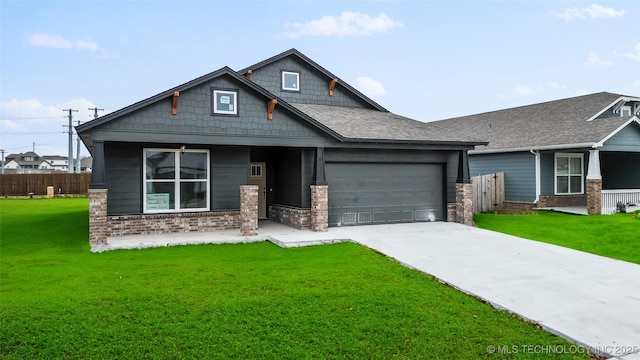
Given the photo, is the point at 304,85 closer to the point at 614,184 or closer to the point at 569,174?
the point at 569,174

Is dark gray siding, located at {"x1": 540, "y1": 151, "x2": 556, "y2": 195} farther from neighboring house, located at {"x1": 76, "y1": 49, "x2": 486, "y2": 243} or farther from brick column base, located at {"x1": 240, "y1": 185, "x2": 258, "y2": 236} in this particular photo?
brick column base, located at {"x1": 240, "y1": 185, "x2": 258, "y2": 236}

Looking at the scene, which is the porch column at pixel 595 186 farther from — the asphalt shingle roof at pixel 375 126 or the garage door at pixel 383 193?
the garage door at pixel 383 193

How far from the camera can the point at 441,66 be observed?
24281 millimetres

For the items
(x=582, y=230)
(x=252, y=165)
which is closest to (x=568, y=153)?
(x=582, y=230)

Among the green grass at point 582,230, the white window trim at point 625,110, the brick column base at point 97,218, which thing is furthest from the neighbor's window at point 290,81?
the white window trim at point 625,110

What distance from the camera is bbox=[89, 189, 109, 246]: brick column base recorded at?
34.8 feet

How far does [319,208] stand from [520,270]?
5987 millimetres

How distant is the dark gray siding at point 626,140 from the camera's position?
678 inches

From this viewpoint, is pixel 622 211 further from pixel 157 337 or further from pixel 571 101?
pixel 157 337

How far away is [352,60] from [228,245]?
17.1 m

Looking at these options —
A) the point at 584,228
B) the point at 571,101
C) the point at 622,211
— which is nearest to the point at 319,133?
the point at 584,228

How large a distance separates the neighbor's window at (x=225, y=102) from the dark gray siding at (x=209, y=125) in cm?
12

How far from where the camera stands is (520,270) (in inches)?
334

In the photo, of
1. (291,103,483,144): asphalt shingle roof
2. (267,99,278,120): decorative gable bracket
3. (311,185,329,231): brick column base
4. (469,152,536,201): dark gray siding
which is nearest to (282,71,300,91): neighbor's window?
(291,103,483,144): asphalt shingle roof
